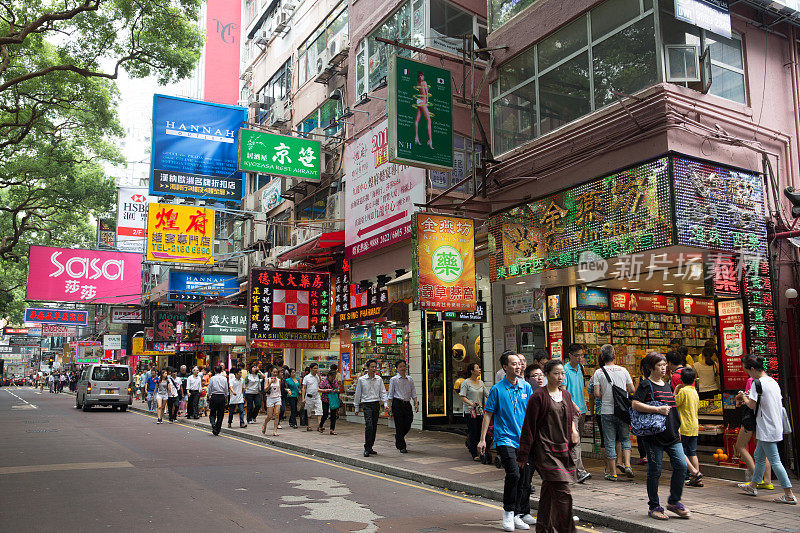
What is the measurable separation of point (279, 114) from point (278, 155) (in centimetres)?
932

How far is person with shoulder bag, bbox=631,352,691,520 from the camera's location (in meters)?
6.83

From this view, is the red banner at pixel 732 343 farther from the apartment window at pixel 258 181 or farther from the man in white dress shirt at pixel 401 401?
the apartment window at pixel 258 181

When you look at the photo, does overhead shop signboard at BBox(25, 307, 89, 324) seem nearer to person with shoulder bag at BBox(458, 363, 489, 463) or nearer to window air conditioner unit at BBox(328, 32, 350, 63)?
window air conditioner unit at BBox(328, 32, 350, 63)

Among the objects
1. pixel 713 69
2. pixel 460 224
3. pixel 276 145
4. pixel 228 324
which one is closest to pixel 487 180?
pixel 460 224

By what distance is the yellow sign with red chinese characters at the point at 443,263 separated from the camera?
12.0 meters

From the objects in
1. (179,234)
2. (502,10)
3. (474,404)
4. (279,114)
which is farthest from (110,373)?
(502,10)

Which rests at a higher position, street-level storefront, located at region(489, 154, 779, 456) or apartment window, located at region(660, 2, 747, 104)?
apartment window, located at region(660, 2, 747, 104)

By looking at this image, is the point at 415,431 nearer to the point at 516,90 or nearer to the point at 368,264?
the point at 368,264

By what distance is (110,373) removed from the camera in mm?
28203

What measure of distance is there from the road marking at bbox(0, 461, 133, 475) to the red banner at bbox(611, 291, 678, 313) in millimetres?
9630

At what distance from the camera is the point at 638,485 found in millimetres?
8867

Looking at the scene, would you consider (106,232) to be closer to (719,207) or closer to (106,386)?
(106,386)

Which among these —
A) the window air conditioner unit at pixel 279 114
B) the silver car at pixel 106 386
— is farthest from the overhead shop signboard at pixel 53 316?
the window air conditioner unit at pixel 279 114

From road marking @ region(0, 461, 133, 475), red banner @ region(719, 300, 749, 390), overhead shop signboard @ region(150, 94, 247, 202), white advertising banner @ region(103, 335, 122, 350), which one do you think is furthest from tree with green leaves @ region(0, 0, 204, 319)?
white advertising banner @ region(103, 335, 122, 350)
